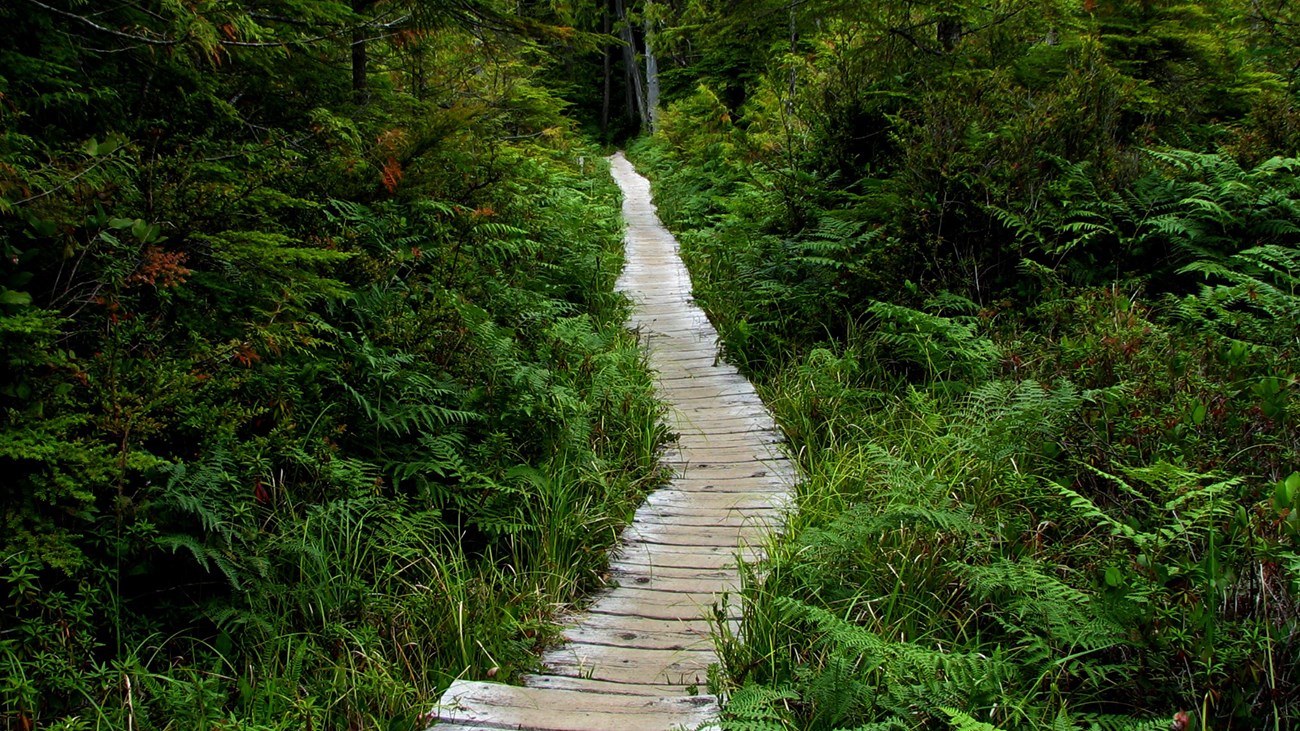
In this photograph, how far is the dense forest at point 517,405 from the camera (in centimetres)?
292

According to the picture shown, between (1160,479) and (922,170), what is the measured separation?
14.5 ft

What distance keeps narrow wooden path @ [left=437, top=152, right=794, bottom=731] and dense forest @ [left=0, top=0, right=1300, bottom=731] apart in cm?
24

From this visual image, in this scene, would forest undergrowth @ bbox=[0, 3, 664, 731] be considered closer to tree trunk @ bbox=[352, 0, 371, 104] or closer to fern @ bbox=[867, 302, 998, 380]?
→ tree trunk @ bbox=[352, 0, 371, 104]

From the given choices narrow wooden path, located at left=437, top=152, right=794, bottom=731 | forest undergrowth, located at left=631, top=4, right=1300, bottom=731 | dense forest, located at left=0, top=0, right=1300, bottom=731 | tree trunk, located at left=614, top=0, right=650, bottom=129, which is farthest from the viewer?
tree trunk, located at left=614, top=0, right=650, bottom=129

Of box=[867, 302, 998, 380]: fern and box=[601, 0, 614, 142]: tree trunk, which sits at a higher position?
box=[601, 0, 614, 142]: tree trunk

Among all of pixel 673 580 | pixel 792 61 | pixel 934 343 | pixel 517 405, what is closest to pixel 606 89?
pixel 792 61

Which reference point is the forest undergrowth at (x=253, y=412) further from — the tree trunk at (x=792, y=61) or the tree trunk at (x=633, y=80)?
the tree trunk at (x=633, y=80)

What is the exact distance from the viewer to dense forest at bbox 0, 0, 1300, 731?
2.92m

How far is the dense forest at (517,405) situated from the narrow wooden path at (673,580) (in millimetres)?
237

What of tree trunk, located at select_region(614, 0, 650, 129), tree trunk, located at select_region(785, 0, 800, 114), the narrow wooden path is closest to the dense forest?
the narrow wooden path

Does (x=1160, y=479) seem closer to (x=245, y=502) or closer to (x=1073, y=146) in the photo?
(x=245, y=502)

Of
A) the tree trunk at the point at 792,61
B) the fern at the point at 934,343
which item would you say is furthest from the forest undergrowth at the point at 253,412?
the tree trunk at the point at 792,61

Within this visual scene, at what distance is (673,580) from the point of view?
14.7 feet

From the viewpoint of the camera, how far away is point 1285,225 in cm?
561
